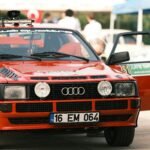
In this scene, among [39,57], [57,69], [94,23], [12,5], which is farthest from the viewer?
[12,5]

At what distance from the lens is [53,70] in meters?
8.33

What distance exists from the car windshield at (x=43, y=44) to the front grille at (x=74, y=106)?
1.23m

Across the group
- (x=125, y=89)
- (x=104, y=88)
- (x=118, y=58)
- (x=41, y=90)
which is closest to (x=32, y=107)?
(x=41, y=90)

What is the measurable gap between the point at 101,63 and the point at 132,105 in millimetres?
1055

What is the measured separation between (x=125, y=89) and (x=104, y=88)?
0.28m

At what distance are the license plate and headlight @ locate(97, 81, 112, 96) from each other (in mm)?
238

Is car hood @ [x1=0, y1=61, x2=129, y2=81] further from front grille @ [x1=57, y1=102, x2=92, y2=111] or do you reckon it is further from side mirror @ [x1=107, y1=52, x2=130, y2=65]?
front grille @ [x1=57, y1=102, x2=92, y2=111]

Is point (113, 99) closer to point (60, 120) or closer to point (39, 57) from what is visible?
point (60, 120)

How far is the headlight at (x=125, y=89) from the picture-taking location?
26.7 ft

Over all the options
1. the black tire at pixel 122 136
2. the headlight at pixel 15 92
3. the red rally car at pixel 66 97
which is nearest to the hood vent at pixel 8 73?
the red rally car at pixel 66 97

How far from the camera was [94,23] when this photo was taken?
69.4 feet

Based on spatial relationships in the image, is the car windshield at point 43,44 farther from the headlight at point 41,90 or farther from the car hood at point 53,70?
the headlight at point 41,90

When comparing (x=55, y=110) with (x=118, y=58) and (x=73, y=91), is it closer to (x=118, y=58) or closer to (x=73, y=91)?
(x=73, y=91)

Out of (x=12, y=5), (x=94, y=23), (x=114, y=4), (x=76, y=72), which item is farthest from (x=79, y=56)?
(x=114, y=4)
